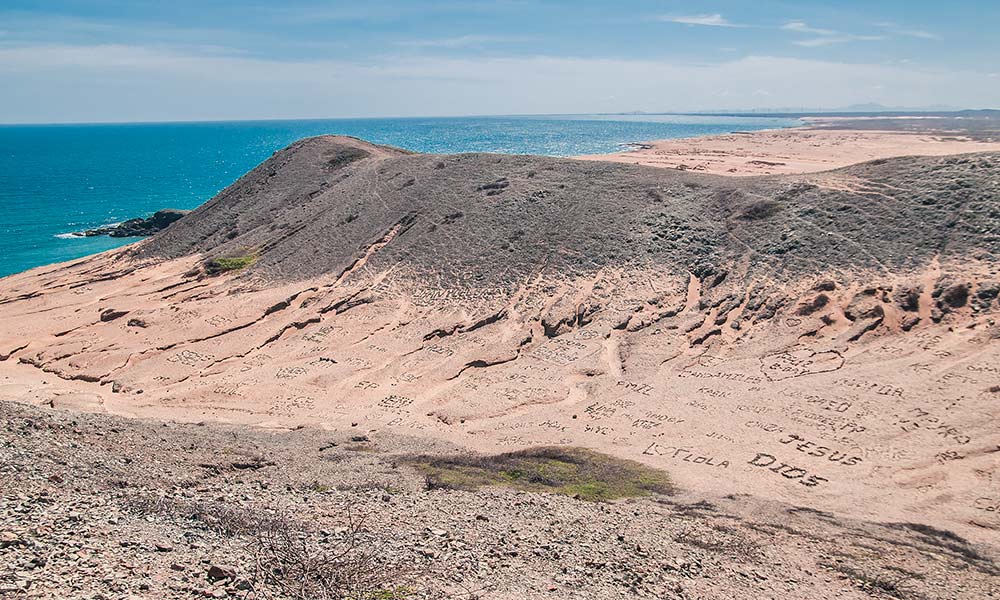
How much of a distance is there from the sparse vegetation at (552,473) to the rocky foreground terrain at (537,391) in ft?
0.57

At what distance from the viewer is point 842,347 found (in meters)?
27.8

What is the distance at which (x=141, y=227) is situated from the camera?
74562 millimetres

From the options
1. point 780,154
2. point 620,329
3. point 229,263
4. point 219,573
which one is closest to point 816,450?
point 620,329

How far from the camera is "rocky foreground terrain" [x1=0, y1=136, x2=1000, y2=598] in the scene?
13852 mm

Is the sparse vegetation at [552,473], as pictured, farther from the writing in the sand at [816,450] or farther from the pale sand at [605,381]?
the writing in the sand at [816,450]

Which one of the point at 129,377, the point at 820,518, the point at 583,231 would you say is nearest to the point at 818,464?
the point at 820,518

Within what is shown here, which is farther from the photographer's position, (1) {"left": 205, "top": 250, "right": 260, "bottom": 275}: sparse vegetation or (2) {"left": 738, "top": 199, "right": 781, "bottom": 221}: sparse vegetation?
(1) {"left": 205, "top": 250, "right": 260, "bottom": 275}: sparse vegetation

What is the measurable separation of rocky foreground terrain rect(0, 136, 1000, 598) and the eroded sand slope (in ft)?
0.55

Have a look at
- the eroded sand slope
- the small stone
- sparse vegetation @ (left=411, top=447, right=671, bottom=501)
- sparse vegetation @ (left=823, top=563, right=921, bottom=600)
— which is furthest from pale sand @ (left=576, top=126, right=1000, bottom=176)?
the small stone

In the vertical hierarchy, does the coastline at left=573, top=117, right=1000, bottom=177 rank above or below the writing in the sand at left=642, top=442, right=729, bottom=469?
above

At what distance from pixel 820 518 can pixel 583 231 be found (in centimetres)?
2488

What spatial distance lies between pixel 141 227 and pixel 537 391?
63.5 meters

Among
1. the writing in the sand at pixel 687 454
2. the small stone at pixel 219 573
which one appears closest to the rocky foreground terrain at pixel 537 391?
the small stone at pixel 219 573

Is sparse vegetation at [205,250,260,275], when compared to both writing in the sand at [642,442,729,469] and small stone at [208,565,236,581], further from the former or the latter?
small stone at [208,565,236,581]
